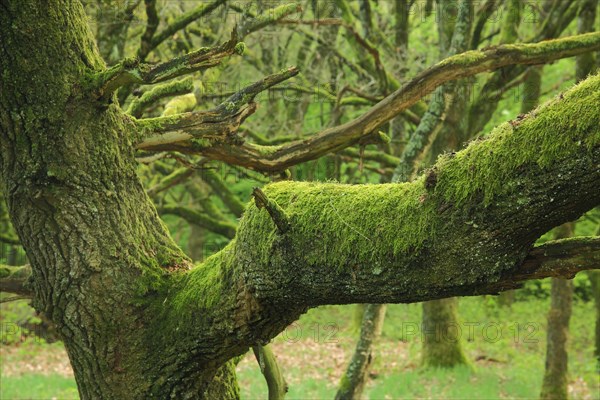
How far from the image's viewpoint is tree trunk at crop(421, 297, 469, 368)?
38.2ft

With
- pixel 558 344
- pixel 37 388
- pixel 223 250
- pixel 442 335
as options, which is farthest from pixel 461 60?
pixel 37 388

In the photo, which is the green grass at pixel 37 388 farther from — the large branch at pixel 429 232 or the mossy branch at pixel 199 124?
the large branch at pixel 429 232

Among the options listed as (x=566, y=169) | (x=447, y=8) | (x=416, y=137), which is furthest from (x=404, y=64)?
(x=566, y=169)

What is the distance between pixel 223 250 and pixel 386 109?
1.86 metres

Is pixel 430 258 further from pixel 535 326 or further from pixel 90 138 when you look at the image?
pixel 535 326

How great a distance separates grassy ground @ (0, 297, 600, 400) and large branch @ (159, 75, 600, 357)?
4.34 meters

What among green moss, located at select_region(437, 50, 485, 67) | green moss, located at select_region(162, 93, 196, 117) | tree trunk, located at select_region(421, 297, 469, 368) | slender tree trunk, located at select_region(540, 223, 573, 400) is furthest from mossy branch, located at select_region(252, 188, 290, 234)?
tree trunk, located at select_region(421, 297, 469, 368)

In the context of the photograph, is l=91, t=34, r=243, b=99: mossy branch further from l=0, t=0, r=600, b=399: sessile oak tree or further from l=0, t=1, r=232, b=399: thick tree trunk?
l=0, t=1, r=232, b=399: thick tree trunk

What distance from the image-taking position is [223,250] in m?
3.72

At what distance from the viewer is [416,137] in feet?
25.1

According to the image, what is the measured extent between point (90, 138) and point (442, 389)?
27.3 ft

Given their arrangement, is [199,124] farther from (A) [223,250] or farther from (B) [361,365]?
(B) [361,365]

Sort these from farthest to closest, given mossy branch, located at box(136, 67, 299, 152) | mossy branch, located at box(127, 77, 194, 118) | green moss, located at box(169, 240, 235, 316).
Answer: mossy branch, located at box(127, 77, 194, 118) < mossy branch, located at box(136, 67, 299, 152) < green moss, located at box(169, 240, 235, 316)

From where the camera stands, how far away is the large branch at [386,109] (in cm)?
451
